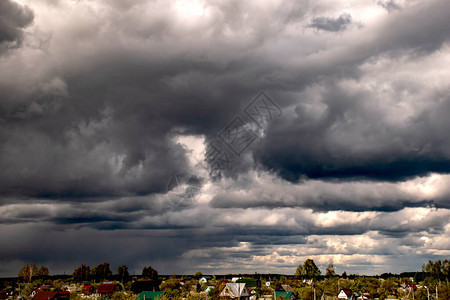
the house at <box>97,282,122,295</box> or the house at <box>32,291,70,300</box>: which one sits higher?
the house at <box>32,291,70,300</box>

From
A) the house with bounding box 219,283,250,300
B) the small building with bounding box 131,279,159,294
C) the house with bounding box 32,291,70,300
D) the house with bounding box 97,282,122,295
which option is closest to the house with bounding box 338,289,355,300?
the house with bounding box 219,283,250,300

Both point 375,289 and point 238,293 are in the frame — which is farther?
point 375,289

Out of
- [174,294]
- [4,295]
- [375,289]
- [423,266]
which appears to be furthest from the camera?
[423,266]

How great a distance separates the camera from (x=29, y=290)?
508ft

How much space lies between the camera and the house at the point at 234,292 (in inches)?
4599

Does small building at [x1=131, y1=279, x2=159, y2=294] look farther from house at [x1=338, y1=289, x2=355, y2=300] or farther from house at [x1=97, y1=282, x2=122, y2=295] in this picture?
house at [x1=338, y1=289, x2=355, y2=300]

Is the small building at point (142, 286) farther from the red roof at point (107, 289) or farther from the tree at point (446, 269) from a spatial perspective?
the tree at point (446, 269)

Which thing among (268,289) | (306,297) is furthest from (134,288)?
(306,297)

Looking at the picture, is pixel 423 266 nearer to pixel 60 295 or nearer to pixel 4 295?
pixel 60 295

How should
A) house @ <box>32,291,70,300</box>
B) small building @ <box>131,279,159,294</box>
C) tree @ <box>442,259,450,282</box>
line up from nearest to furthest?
1. house @ <box>32,291,70,300</box>
2. small building @ <box>131,279,159,294</box>
3. tree @ <box>442,259,450,282</box>

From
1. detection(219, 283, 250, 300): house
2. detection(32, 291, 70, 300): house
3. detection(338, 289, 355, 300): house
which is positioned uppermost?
detection(32, 291, 70, 300): house

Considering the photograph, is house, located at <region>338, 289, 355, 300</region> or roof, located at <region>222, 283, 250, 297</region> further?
house, located at <region>338, 289, 355, 300</region>

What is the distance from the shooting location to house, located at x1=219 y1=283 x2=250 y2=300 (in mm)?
116812

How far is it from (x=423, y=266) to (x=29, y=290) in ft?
565
